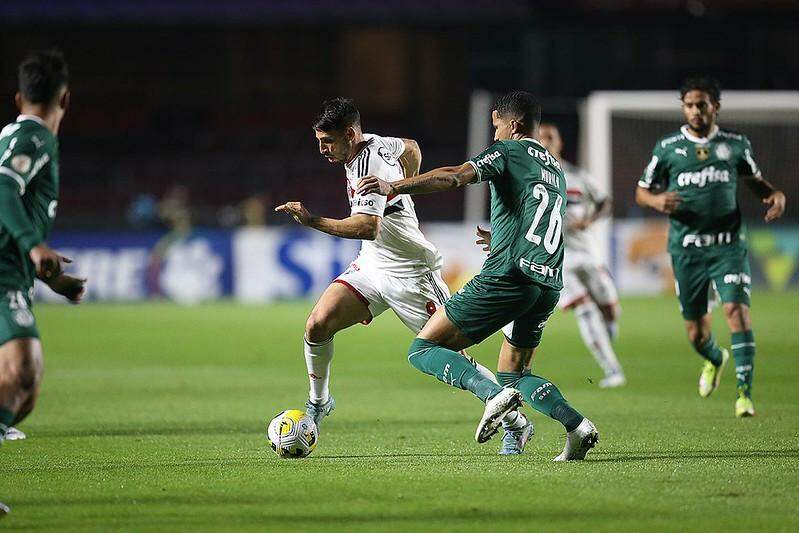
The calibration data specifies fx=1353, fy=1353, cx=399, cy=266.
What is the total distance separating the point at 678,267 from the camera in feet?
35.8

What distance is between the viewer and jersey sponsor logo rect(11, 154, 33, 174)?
242 inches

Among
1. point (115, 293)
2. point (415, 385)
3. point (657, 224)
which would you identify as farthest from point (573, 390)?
point (115, 293)

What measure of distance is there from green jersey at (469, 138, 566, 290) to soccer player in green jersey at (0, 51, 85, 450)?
8.08 feet

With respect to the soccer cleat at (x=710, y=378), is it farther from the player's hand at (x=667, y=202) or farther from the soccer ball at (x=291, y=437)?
the soccer ball at (x=291, y=437)

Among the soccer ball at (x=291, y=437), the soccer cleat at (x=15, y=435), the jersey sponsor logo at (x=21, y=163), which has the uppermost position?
the jersey sponsor logo at (x=21, y=163)

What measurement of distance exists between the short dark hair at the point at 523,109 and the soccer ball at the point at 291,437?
7.52 ft

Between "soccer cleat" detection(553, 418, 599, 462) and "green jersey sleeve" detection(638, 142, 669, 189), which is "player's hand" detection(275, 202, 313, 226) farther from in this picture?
"green jersey sleeve" detection(638, 142, 669, 189)

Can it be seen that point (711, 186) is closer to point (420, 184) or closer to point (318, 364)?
point (318, 364)

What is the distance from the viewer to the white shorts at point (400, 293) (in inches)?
351

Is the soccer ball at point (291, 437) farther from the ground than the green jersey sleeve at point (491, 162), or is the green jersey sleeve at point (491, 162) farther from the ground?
the green jersey sleeve at point (491, 162)

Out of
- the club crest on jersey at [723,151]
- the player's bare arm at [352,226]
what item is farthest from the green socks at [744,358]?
the player's bare arm at [352,226]

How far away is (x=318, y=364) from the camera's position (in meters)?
8.99

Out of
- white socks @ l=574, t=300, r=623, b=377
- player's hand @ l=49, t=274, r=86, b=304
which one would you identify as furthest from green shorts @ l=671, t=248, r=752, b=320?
player's hand @ l=49, t=274, r=86, b=304

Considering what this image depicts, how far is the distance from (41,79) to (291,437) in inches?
116
